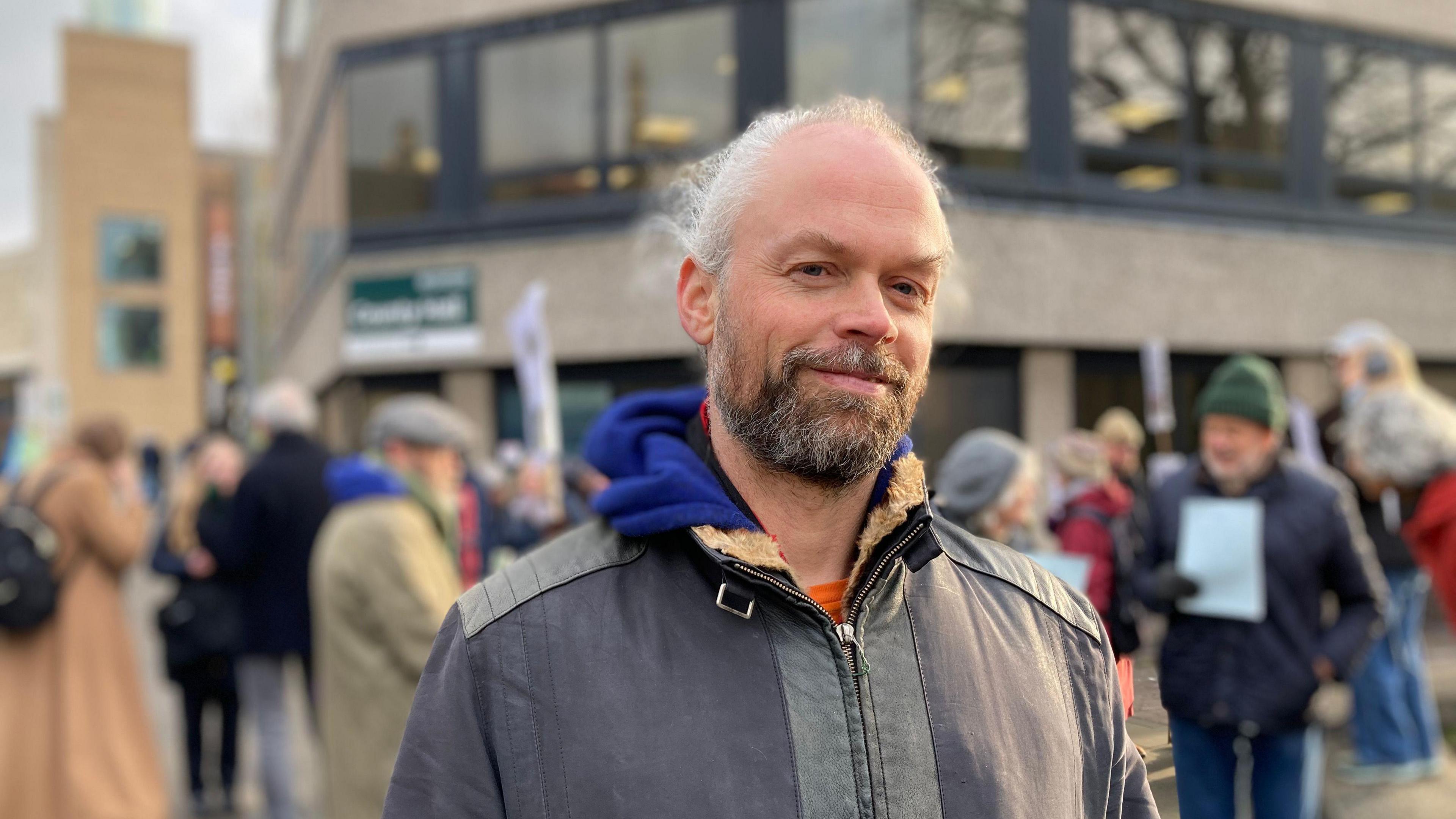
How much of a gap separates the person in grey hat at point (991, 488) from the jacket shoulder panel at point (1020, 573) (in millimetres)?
2095

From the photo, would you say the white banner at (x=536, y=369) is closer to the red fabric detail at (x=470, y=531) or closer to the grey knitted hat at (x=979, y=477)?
the red fabric detail at (x=470, y=531)

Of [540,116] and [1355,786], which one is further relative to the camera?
[540,116]

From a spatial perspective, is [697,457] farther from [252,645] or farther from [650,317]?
[650,317]

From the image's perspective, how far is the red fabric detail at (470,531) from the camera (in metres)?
7.68

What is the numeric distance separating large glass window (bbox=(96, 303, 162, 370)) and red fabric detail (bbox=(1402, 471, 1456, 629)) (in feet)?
145

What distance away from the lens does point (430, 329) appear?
1326 centimetres

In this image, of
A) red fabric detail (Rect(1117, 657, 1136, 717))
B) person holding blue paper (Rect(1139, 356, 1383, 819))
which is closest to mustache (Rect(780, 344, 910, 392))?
red fabric detail (Rect(1117, 657, 1136, 717))

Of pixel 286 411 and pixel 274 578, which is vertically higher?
pixel 286 411

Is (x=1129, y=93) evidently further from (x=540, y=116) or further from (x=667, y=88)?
(x=540, y=116)

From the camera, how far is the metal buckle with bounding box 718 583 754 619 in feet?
4.60

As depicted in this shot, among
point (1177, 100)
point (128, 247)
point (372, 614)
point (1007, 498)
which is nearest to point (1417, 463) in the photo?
point (1007, 498)

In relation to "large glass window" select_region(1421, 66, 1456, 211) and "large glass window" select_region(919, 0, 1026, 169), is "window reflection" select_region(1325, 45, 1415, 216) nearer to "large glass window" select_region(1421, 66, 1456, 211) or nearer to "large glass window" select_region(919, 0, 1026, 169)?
"large glass window" select_region(1421, 66, 1456, 211)

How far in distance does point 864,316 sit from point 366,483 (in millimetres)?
3241

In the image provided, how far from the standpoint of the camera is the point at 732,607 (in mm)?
1406
